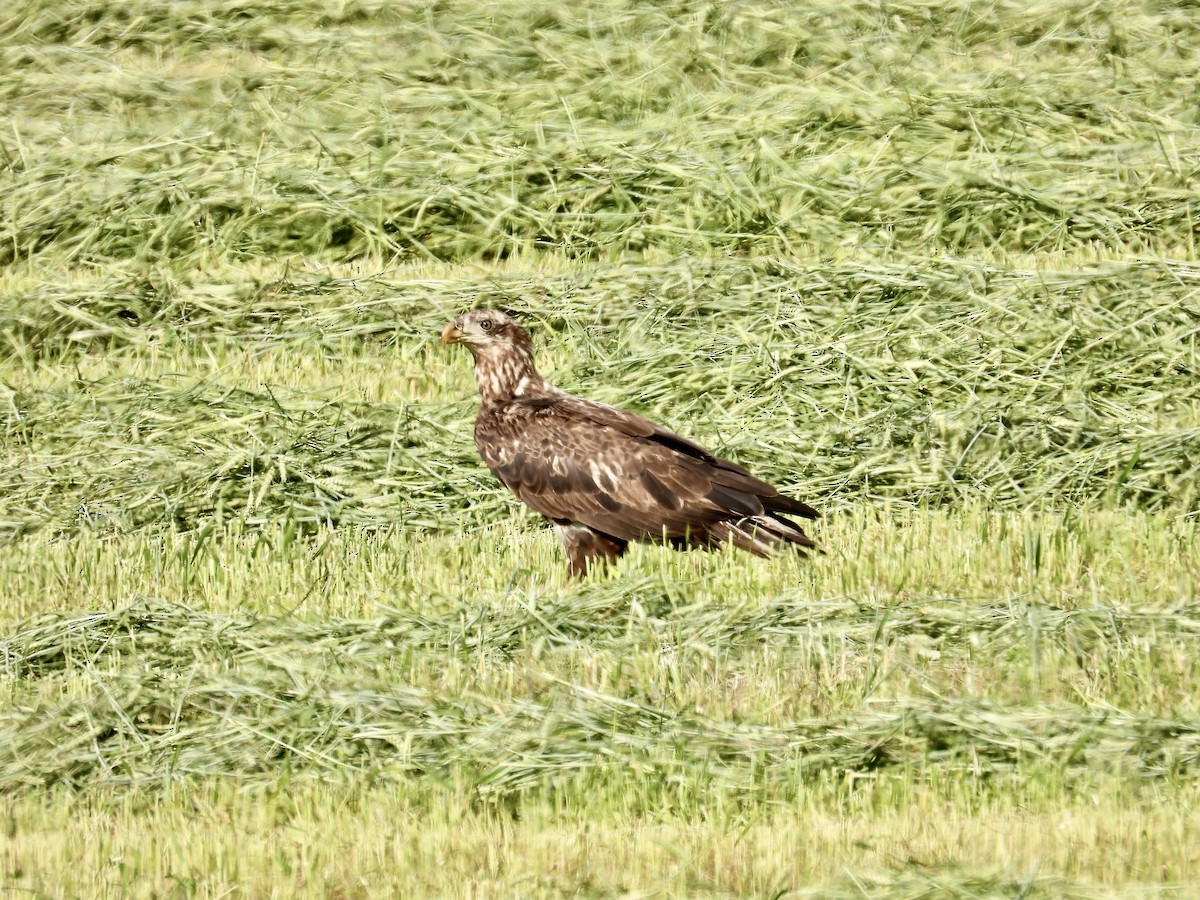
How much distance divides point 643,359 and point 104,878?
5627 mm

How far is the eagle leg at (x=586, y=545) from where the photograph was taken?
825 cm

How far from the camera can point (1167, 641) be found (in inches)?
261

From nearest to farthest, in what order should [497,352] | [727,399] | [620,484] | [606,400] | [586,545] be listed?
[620,484] → [586,545] → [497,352] → [727,399] → [606,400]

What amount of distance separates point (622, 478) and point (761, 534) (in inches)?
27.1

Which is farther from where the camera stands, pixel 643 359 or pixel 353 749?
pixel 643 359

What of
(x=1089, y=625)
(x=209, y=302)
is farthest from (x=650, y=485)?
(x=209, y=302)

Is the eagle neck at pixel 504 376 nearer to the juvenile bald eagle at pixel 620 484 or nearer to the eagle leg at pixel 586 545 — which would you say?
the juvenile bald eagle at pixel 620 484

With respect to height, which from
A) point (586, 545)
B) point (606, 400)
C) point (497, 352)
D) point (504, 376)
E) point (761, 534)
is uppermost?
point (497, 352)

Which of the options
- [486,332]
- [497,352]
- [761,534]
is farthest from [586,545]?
[486,332]

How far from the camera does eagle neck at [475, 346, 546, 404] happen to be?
8680mm

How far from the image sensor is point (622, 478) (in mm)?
8156

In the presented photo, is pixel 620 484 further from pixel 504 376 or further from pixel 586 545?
pixel 504 376

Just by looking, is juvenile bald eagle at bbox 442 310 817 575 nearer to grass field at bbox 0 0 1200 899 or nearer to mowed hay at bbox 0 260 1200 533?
grass field at bbox 0 0 1200 899

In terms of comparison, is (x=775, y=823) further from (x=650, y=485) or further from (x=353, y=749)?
(x=650, y=485)
